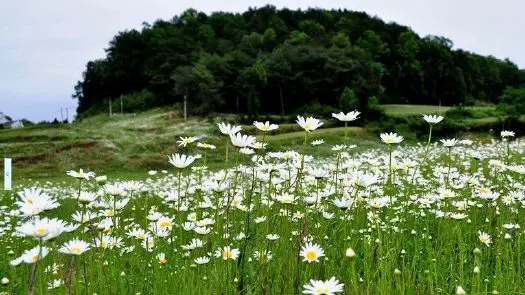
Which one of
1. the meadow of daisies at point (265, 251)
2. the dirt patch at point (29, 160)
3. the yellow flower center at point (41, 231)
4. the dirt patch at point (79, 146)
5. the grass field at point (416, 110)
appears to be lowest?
the dirt patch at point (29, 160)

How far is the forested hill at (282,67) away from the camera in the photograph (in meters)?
59.4

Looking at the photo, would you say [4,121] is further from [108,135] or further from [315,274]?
[315,274]

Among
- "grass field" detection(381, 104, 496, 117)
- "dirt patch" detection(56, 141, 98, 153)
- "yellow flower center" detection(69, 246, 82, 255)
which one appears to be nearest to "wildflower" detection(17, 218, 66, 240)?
"yellow flower center" detection(69, 246, 82, 255)

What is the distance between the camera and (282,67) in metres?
61.3

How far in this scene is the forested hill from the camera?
59.4 meters

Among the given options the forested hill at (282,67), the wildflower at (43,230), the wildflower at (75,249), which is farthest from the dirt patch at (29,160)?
the forested hill at (282,67)

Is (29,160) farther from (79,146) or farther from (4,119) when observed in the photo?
(4,119)

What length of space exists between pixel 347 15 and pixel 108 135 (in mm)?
85592

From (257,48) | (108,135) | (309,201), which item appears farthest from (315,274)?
(257,48)

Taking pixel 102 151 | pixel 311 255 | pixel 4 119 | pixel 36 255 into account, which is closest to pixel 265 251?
pixel 311 255

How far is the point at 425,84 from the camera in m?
84.2

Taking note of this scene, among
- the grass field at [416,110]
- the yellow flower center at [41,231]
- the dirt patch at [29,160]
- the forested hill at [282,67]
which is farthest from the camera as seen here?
the forested hill at [282,67]

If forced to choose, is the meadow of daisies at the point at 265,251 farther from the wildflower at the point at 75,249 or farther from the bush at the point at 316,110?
the bush at the point at 316,110

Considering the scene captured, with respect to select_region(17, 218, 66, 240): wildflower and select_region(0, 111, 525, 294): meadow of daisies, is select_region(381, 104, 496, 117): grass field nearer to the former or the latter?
select_region(0, 111, 525, 294): meadow of daisies
